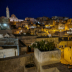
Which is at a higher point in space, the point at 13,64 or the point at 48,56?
the point at 48,56

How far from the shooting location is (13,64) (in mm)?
4348

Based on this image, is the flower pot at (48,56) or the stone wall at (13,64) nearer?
the flower pot at (48,56)

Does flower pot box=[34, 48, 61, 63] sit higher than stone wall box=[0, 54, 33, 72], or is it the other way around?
flower pot box=[34, 48, 61, 63]

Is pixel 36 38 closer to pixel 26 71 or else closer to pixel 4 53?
pixel 4 53

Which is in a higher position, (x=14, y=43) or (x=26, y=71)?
(x=14, y=43)

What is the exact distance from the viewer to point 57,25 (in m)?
29.4

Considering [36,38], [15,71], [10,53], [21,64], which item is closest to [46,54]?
[21,64]

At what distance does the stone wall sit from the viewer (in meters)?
4.13

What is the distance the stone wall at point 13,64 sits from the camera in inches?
163

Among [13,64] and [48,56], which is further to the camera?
[13,64]

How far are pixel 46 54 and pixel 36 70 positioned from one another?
1340 millimetres

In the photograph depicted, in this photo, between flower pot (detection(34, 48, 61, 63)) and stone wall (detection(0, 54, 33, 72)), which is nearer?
flower pot (detection(34, 48, 61, 63))

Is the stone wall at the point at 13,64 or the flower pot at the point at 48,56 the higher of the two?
the flower pot at the point at 48,56

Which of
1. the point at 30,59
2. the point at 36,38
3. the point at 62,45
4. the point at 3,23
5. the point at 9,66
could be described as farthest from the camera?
the point at 3,23
